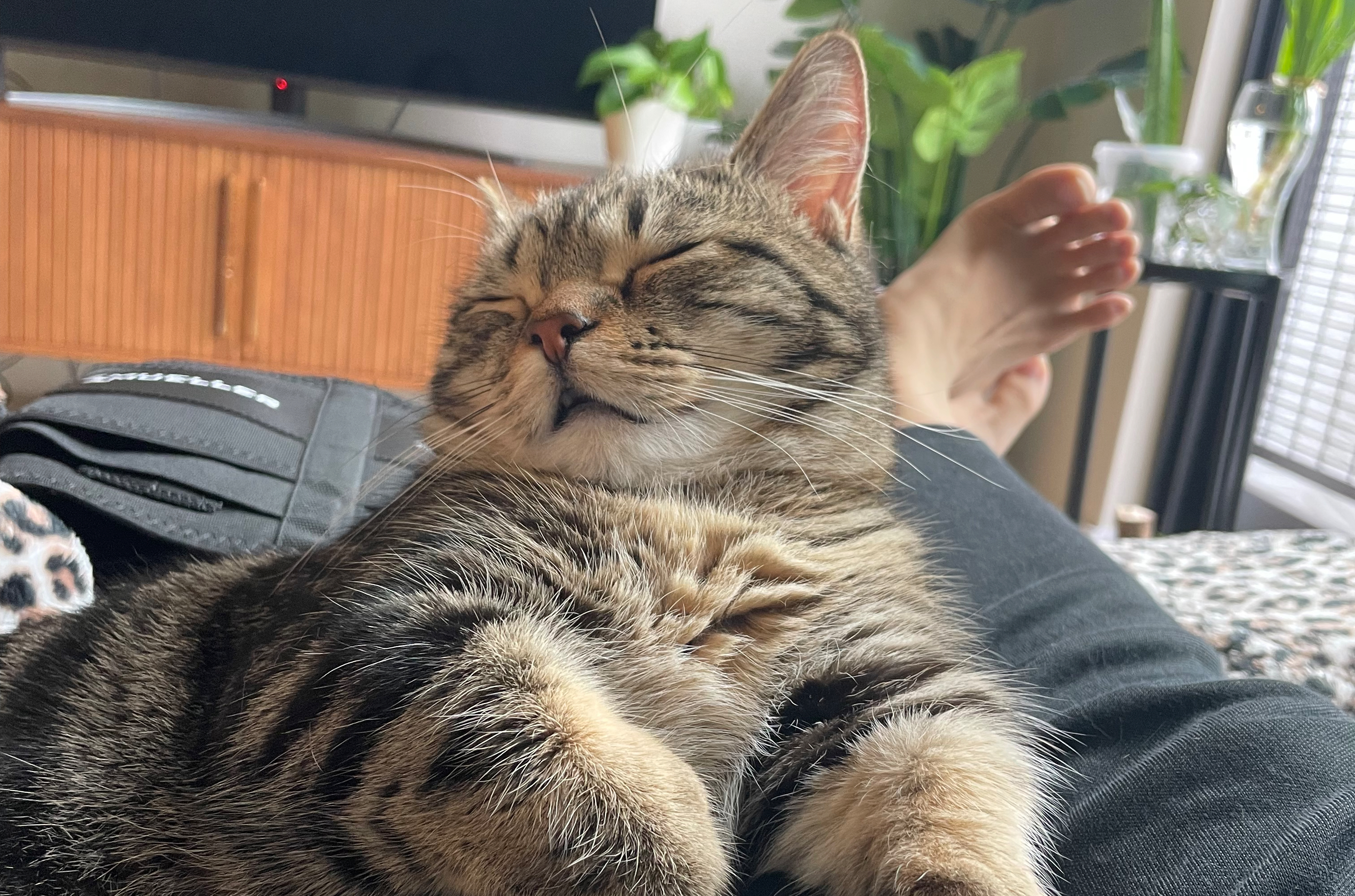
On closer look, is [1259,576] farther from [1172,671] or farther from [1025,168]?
[1025,168]

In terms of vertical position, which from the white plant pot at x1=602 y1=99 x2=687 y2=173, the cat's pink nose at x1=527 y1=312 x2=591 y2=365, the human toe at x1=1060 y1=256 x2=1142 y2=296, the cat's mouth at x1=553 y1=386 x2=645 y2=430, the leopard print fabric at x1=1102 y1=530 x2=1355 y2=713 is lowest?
the leopard print fabric at x1=1102 y1=530 x2=1355 y2=713

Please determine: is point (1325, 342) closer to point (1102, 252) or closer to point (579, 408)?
point (1102, 252)

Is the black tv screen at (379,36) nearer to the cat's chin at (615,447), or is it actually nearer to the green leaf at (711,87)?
the green leaf at (711,87)

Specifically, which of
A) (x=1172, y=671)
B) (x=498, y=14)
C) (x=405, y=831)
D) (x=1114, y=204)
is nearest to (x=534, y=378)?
(x=405, y=831)

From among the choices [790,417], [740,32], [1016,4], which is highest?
[1016,4]

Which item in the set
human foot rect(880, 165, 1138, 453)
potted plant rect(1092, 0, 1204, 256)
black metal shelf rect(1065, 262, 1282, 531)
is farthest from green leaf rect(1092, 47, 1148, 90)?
human foot rect(880, 165, 1138, 453)

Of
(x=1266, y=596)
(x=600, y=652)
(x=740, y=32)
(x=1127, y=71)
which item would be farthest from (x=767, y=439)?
(x=740, y=32)

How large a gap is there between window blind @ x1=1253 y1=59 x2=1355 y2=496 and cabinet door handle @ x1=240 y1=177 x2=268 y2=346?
273cm

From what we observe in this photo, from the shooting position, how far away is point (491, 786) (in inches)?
20.2

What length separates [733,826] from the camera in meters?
0.66

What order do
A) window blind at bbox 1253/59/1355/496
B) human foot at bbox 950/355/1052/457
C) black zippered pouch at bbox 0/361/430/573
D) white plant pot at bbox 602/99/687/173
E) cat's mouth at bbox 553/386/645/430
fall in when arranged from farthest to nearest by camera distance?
white plant pot at bbox 602/99/687/173, window blind at bbox 1253/59/1355/496, human foot at bbox 950/355/1052/457, black zippered pouch at bbox 0/361/430/573, cat's mouth at bbox 553/386/645/430

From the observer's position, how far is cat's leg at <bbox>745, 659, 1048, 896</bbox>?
0.57 metres

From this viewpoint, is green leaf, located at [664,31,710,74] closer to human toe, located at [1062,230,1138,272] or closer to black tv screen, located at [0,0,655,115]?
black tv screen, located at [0,0,655,115]

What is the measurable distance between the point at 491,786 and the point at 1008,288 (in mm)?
1584
